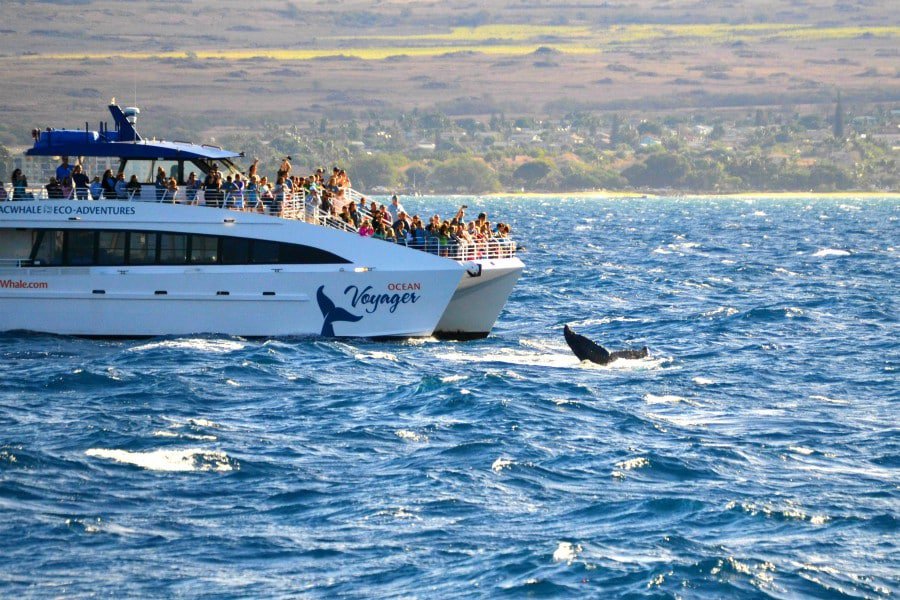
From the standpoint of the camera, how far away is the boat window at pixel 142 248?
33125 millimetres

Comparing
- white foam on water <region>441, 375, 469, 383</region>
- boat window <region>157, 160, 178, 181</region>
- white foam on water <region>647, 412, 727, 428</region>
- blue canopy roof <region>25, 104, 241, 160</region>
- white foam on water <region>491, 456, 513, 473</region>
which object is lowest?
white foam on water <region>441, 375, 469, 383</region>

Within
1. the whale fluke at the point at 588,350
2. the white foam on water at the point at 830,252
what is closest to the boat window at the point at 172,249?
the whale fluke at the point at 588,350

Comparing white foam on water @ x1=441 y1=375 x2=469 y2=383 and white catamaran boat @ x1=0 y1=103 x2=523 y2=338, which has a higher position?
white catamaran boat @ x1=0 y1=103 x2=523 y2=338

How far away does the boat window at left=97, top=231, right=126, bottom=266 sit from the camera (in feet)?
109

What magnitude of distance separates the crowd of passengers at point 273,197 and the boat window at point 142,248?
3.40ft

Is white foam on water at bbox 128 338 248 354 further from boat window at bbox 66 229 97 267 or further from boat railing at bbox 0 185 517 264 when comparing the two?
boat railing at bbox 0 185 517 264

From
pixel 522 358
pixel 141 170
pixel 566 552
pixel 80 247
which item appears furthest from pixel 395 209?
pixel 566 552

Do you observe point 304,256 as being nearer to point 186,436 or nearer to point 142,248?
point 142,248

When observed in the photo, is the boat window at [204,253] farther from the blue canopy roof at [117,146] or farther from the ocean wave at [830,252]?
the ocean wave at [830,252]

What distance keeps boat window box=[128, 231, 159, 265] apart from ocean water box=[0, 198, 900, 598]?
1.86 meters

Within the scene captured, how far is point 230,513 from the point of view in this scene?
62.3ft

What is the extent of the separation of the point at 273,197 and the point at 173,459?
41.7 ft

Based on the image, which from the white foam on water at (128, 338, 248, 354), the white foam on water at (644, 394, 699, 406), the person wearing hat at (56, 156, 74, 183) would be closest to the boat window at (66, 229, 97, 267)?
the person wearing hat at (56, 156, 74, 183)

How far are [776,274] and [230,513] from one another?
155ft
